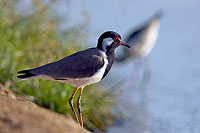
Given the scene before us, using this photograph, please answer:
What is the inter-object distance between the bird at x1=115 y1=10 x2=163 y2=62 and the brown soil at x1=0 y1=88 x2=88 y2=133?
5.92 meters

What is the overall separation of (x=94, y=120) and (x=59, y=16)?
7.20 ft

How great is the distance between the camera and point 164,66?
8477 millimetres

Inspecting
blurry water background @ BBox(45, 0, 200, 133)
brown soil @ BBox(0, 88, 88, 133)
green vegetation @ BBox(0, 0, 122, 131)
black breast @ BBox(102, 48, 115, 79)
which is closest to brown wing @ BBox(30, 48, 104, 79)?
black breast @ BBox(102, 48, 115, 79)

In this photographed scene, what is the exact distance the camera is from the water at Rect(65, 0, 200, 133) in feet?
19.8

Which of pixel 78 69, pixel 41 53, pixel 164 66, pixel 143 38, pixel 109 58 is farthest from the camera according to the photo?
pixel 143 38

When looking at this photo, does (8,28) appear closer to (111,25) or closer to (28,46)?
(28,46)

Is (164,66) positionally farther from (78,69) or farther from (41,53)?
(78,69)

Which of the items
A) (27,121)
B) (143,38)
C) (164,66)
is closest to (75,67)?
(27,121)

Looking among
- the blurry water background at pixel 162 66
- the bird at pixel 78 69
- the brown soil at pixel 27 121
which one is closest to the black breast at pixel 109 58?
the bird at pixel 78 69

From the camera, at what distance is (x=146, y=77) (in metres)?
8.40

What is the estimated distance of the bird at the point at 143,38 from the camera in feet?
30.4

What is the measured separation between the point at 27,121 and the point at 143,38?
21.1 feet

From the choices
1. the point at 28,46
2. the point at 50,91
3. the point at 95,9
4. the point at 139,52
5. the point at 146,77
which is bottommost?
the point at 50,91

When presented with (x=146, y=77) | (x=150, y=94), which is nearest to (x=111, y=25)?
(x=146, y=77)
